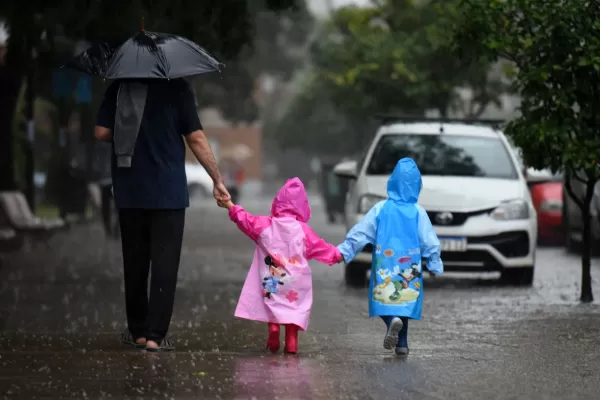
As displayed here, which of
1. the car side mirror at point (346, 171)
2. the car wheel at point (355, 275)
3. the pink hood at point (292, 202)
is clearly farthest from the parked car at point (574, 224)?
the pink hood at point (292, 202)

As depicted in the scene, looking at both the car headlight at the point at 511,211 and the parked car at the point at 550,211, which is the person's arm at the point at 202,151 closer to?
the car headlight at the point at 511,211

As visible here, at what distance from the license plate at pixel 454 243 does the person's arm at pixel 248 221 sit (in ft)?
20.5

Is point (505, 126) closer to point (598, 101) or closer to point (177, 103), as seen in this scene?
point (598, 101)

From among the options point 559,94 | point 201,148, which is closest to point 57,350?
point 201,148

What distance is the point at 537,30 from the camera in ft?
45.5

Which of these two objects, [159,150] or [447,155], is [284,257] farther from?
[447,155]

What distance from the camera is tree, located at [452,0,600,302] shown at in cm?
1319

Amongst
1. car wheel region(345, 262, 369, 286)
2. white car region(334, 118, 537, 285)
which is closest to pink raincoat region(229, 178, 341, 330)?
white car region(334, 118, 537, 285)

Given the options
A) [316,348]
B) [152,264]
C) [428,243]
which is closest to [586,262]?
[428,243]

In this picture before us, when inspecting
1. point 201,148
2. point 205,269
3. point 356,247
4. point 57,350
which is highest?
point 201,148

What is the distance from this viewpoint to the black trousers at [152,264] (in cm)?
951

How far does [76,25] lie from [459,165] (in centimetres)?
568

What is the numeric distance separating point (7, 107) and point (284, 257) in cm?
1634

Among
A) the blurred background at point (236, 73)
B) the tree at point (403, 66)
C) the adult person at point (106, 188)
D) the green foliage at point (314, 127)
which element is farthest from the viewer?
the green foliage at point (314, 127)
